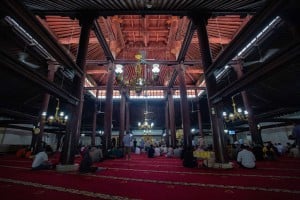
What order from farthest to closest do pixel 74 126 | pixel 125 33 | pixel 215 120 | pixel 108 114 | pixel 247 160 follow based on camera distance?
pixel 125 33 < pixel 108 114 < pixel 215 120 < pixel 74 126 < pixel 247 160

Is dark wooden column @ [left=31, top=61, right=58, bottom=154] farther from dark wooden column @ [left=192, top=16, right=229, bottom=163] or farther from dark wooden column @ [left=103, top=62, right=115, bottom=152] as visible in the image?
dark wooden column @ [left=192, top=16, right=229, bottom=163]

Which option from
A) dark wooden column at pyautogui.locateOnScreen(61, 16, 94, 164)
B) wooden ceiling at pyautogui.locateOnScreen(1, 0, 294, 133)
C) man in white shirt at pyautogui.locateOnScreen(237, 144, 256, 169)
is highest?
wooden ceiling at pyautogui.locateOnScreen(1, 0, 294, 133)

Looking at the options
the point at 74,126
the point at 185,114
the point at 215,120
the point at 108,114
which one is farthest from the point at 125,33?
the point at 215,120

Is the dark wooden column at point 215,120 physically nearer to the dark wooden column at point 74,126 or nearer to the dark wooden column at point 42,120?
the dark wooden column at point 74,126

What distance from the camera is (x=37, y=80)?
10.8 feet

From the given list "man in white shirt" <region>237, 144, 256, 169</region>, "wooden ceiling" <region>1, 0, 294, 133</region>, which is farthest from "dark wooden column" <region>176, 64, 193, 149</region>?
"man in white shirt" <region>237, 144, 256, 169</region>

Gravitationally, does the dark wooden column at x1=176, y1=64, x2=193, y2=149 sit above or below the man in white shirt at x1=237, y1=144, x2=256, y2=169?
above

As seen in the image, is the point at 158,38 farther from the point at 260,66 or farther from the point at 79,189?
the point at 79,189

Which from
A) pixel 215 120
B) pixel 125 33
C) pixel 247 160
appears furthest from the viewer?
pixel 125 33

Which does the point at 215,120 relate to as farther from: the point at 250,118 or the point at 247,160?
the point at 250,118

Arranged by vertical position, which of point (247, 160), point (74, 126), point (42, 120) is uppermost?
point (42, 120)

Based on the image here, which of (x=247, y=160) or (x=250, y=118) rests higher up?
(x=250, y=118)

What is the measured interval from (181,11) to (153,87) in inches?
333

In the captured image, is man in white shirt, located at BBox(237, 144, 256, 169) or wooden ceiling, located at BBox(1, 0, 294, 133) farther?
man in white shirt, located at BBox(237, 144, 256, 169)
